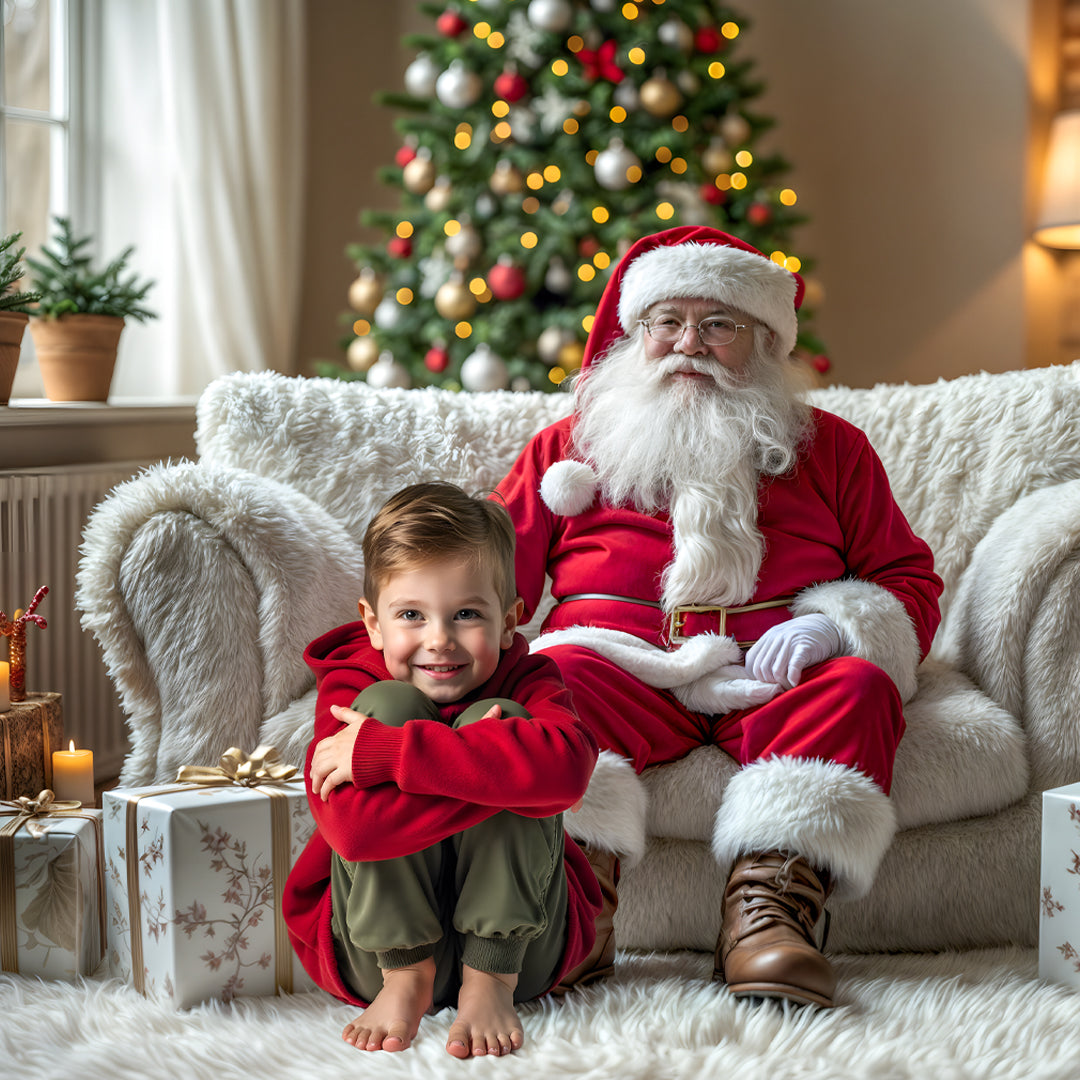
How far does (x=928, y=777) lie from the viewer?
1681mm

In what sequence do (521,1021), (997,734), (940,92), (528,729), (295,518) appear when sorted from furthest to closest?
Answer: 1. (940,92)
2. (295,518)
3. (997,734)
4. (521,1021)
5. (528,729)

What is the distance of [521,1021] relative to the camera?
143 cm

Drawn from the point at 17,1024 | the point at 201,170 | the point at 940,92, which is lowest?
the point at 17,1024

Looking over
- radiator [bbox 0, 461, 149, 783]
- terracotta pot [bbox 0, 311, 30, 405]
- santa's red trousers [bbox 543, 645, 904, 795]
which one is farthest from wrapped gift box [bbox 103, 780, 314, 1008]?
terracotta pot [bbox 0, 311, 30, 405]

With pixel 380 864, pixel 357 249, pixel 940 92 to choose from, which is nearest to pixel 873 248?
→ pixel 940 92

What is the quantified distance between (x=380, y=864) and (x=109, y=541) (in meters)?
0.81

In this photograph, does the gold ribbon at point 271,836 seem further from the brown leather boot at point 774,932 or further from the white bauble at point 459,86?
the white bauble at point 459,86

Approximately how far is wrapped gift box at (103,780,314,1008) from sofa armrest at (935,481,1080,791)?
3.61 feet

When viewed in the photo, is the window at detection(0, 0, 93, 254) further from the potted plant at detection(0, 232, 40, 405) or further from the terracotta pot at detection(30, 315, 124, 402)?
the potted plant at detection(0, 232, 40, 405)

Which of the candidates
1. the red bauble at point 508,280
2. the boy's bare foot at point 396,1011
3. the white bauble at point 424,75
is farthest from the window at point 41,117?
the boy's bare foot at point 396,1011

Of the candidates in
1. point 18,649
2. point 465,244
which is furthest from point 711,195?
point 18,649

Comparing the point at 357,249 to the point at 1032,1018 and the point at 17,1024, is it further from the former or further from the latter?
the point at 1032,1018

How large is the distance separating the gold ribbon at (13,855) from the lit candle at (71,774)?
0.39 metres

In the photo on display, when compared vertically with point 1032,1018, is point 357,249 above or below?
above
